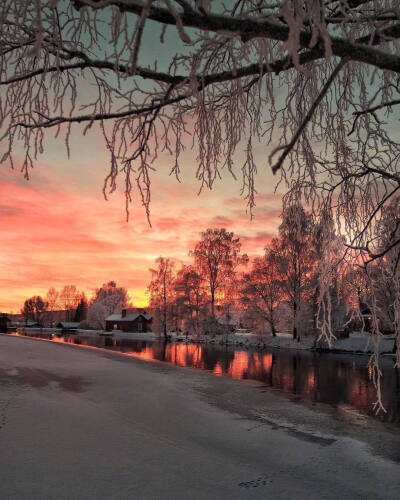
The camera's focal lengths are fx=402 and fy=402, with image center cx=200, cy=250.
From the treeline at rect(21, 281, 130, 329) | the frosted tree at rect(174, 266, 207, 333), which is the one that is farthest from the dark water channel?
the treeline at rect(21, 281, 130, 329)

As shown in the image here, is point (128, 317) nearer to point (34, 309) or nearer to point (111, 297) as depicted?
point (111, 297)

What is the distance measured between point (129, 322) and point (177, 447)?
221ft

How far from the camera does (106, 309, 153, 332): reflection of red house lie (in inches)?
2798

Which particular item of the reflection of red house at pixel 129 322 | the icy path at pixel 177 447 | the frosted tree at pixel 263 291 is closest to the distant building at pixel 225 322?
the frosted tree at pixel 263 291

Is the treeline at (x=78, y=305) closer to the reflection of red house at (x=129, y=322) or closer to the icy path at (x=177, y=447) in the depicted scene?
the reflection of red house at (x=129, y=322)

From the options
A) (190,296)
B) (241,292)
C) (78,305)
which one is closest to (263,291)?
(241,292)

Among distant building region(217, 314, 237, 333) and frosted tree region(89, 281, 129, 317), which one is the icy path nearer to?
distant building region(217, 314, 237, 333)

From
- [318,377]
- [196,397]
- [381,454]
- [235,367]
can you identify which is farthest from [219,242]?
[381,454]

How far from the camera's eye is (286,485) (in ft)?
18.4

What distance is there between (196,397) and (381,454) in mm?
5359

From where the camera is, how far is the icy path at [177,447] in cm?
501

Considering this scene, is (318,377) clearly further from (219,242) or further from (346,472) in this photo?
(219,242)

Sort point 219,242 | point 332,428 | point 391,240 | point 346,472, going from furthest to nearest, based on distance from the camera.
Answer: point 219,242, point 332,428, point 346,472, point 391,240

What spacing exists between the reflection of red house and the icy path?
197 feet
